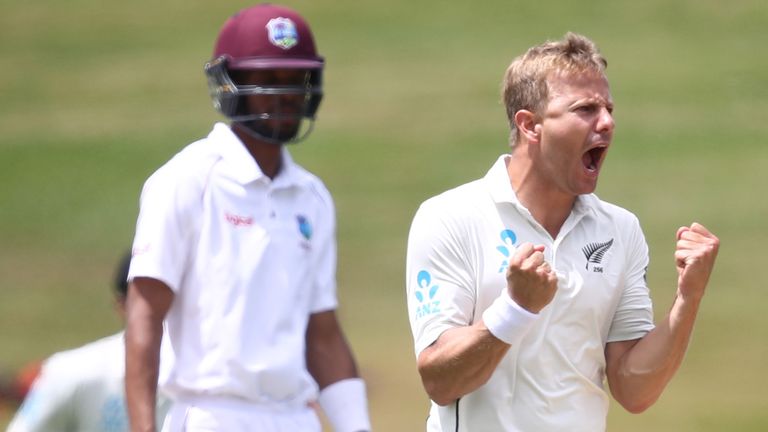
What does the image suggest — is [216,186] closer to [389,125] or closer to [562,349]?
[562,349]

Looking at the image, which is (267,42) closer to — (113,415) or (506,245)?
(506,245)

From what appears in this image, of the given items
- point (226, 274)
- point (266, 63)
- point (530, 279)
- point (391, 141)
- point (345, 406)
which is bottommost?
point (391, 141)

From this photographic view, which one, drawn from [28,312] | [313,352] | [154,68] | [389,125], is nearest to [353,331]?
[28,312]

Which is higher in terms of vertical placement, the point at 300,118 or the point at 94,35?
the point at 300,118

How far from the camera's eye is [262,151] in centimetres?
405

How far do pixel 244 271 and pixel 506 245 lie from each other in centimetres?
98

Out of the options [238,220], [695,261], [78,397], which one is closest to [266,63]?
[238,220]

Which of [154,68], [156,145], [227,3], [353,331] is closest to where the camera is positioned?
[353,331]

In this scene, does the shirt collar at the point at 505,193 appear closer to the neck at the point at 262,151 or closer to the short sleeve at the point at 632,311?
the short sleeve at the point at 632,311

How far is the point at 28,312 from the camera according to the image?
1360cm

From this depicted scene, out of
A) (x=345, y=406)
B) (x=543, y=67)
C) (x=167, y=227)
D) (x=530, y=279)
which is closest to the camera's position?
(x=167, y=227)

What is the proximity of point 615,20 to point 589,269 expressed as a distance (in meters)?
15.0

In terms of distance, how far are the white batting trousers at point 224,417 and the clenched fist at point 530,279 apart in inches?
28.4

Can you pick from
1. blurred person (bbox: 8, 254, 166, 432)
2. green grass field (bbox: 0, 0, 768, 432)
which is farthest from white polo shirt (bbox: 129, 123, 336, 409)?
green grass field (bbox: 0, 0, 768, 432)
